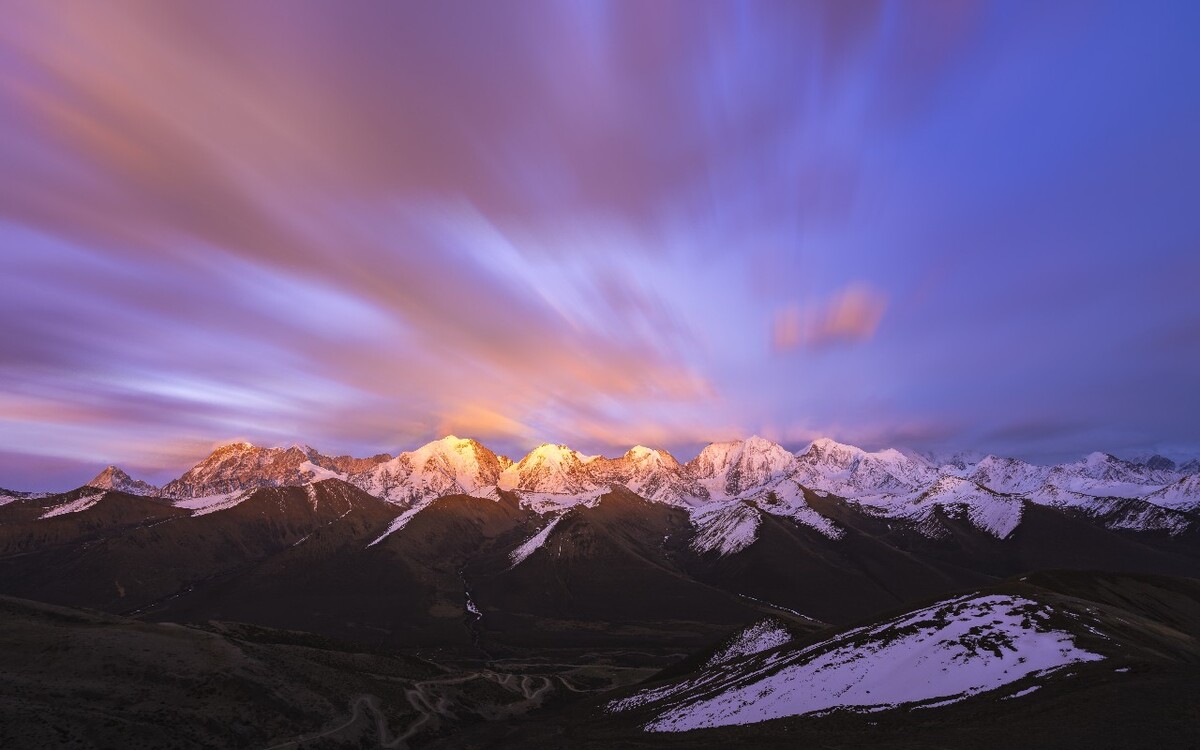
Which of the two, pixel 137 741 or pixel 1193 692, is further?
pixel 137 741

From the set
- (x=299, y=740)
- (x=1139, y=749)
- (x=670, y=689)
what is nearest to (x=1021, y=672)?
(x=1139, y=749)

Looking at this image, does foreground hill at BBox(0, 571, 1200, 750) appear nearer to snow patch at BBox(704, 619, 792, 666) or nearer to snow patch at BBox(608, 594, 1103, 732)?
snow patch at BBox(608, 594, 1103, 732)

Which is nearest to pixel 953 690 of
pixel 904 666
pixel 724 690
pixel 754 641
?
pixel 904 666

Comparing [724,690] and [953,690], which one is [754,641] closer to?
[724,690]

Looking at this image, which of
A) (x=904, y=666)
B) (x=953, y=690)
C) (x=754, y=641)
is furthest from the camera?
(x=754, y=641)

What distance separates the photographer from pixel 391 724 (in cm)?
7969

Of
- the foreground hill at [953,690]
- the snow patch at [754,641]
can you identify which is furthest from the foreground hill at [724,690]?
the snow patch at [754,641]

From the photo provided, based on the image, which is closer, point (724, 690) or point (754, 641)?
point (724, 690)

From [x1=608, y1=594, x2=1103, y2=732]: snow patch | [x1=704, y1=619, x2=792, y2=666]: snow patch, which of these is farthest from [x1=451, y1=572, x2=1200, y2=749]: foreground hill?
[x1=704, y1=619, x2=792, y2=666]: snow patch

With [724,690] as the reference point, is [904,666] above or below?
above

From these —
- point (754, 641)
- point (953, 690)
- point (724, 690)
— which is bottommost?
point (754, 641)

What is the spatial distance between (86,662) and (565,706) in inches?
2950

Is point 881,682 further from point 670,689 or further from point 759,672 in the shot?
point 670,689

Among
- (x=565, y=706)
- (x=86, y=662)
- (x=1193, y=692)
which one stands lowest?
(x=565, y=706)
